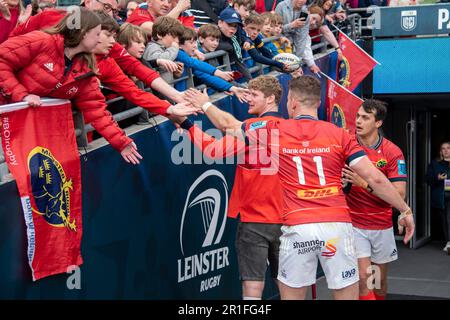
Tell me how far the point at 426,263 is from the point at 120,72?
28.4 ft

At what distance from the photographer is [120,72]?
7273 mm

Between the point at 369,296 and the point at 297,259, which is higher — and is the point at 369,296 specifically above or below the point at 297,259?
below

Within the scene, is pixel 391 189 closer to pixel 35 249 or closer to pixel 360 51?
pixel 35 249

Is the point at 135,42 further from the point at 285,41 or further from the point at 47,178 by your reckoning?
the point at 285,41

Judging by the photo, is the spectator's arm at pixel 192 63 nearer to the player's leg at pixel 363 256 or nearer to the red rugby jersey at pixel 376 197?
the red rugby jersey at pixel 376 197

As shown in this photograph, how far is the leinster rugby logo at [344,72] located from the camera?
1364cm

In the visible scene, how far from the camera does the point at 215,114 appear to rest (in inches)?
276

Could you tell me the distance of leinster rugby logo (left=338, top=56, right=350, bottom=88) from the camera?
537 inches

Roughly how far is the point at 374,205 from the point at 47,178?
13.3 feet

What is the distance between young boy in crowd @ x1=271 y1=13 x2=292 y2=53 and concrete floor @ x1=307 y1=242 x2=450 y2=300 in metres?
3.48

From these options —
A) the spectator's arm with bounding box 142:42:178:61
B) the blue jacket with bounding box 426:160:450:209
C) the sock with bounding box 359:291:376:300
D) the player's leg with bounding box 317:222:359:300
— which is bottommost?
the blue jacket with bounding box 426:160:450:209

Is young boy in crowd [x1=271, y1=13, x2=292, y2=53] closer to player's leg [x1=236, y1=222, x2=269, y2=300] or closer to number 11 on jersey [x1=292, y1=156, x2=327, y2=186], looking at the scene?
player's leg [x1=236, y1=222, x2=269, y2=300]

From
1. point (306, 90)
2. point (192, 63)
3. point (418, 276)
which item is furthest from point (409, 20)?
point (306, 90)

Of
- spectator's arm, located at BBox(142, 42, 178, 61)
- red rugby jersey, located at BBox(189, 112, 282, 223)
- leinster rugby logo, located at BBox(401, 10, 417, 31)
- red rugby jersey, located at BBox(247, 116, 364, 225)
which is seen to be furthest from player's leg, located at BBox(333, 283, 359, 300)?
leinster rugby logo, located at BBox(401, 10, 417, 31)
